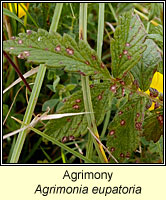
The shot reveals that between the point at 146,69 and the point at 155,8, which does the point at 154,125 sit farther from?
the point at 155,8

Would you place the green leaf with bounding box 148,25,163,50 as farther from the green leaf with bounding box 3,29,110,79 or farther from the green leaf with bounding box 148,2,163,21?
the green leaf with bounding box 3,29,110,79

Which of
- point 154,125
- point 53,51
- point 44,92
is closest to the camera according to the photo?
point 53,51

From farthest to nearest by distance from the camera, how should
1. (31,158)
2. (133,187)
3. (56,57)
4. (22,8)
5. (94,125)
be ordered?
1. (31,158)
2. (22,8)
3. (133,187)
4. (94,125)
5. (56,57)

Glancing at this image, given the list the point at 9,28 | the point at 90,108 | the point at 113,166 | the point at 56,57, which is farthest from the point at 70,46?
the point at 9,28

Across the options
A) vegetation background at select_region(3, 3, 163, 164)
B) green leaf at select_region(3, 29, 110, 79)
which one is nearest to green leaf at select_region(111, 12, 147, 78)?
green leaf at select_region(3, 29, 110, 79)

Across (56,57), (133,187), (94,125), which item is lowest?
(133,187)

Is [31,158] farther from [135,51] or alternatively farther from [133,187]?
[135,51]

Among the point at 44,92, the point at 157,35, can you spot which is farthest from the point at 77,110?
the point at 44,92

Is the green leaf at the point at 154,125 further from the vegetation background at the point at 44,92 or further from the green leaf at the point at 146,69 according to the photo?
the vegetation background at the point at 44,92
